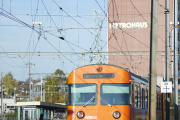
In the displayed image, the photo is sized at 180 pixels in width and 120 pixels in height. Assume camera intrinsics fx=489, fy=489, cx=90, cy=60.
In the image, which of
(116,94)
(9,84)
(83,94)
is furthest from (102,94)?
(9,84)

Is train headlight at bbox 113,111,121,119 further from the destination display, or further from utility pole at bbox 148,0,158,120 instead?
utility pole at bbox 148,0,158,120

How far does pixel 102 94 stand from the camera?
16.7 metres

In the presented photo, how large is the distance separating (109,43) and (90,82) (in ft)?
190

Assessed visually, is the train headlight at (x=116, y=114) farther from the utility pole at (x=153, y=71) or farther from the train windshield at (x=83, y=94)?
the utility pole at (x=153, y=71)

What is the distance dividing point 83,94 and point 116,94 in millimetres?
1136

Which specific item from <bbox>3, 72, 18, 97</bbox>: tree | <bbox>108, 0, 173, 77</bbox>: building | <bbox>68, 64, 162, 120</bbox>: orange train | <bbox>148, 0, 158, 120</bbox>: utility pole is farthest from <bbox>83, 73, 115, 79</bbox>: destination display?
<bbox>3, 72, 18, 97</bbox>: tree

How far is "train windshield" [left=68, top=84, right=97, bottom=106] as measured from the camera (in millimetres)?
16703

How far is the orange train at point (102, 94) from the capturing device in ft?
54.3

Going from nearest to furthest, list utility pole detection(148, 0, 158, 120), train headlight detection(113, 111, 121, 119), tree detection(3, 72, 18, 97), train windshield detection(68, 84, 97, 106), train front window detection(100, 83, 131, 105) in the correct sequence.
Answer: utility pole detection(148, 0, 158, 120), train headlight detection(113, 111, 121, 119), train front window detection(100, 83, 131, 105), train windshield detection(68, 84, 97, 106), tree detection(3, 72, 18, 97)

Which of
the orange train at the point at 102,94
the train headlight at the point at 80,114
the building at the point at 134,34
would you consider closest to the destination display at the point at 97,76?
the orange train at the point at 102,94

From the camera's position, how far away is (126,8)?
7312 cm

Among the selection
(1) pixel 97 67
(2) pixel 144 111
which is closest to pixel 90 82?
(1) pixel 97 67

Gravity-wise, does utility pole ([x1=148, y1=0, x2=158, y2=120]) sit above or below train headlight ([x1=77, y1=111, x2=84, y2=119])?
above

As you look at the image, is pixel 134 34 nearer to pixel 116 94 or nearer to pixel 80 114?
pixel 116 94
